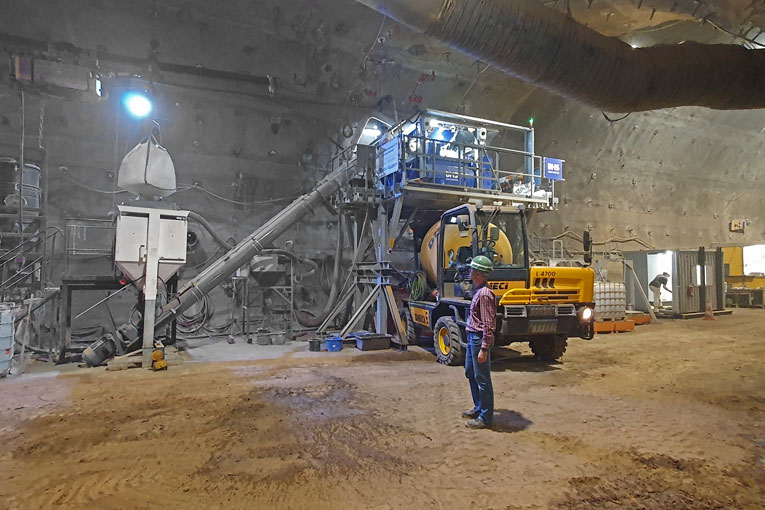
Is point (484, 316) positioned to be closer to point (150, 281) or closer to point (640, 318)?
point (150, 281)

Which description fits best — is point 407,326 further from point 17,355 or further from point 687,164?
point 687,164

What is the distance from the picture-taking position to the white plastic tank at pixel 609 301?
1382 centimetres

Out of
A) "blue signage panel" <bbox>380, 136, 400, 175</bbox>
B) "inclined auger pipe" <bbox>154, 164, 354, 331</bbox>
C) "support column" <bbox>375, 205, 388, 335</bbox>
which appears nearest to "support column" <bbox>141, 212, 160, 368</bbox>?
"inclined auger pipe" <bbox>154, 164, 354, 331</bbox>

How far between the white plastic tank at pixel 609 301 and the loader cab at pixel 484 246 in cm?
672

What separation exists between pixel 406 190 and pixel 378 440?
21.6ft

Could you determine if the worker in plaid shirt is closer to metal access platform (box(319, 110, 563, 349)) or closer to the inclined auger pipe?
metal access platform (box(319, 110, 563, 349))

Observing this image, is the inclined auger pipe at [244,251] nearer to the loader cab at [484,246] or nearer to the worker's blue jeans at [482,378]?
the loader cab at [484,246]

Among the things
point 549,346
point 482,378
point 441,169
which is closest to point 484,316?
point 482,378

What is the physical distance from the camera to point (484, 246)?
8086 mm

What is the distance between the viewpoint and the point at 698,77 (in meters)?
3.91

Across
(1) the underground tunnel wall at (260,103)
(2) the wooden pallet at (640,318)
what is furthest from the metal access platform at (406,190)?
(2) the wooden pallet at (640,318)

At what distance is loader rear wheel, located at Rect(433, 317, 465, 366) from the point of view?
827 cm

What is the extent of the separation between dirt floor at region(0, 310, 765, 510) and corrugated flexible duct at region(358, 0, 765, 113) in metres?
3.29

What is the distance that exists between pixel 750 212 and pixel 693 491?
2809 cm
